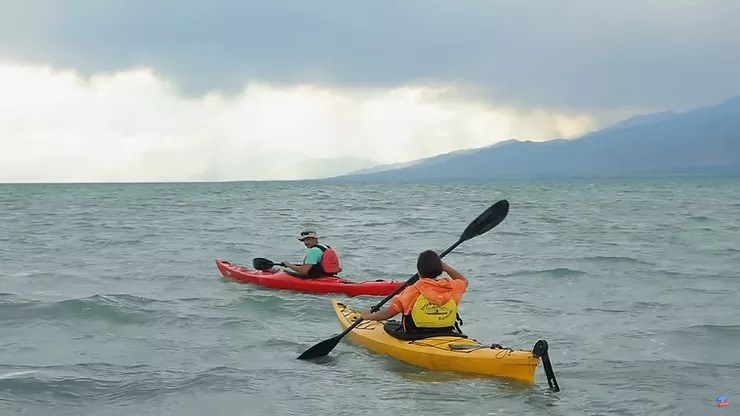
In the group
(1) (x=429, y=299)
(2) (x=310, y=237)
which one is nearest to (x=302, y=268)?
(2) (x=310, y=237)

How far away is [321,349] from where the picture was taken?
9398 millimetres

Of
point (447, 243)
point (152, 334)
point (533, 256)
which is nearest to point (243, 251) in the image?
point (447, 243)

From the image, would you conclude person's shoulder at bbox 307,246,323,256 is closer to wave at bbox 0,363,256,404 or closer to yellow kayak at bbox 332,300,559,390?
yellow kayak at bbox 332,300,559,390

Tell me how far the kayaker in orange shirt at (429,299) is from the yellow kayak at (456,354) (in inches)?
6.5

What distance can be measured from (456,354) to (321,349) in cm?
192

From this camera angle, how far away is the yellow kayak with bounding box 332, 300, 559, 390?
776 centimetres

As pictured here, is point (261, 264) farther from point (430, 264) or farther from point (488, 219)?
point (430, 264)

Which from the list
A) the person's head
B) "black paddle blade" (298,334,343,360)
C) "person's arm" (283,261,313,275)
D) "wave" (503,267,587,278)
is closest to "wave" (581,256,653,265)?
"wave" (503,267,587,278)

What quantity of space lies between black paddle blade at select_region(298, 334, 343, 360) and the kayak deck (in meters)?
0.45

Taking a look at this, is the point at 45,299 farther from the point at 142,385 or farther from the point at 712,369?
the point at 712,369

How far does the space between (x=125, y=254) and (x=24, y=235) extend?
831 cm

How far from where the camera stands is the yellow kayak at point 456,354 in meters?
7.76

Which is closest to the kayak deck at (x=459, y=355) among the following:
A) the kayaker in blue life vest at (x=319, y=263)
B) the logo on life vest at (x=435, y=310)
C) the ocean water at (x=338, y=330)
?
the ocean water at (x=338, y=330)

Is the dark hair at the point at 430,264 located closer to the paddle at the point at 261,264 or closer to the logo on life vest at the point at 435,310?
the logo on life vest at the point at 435,310
